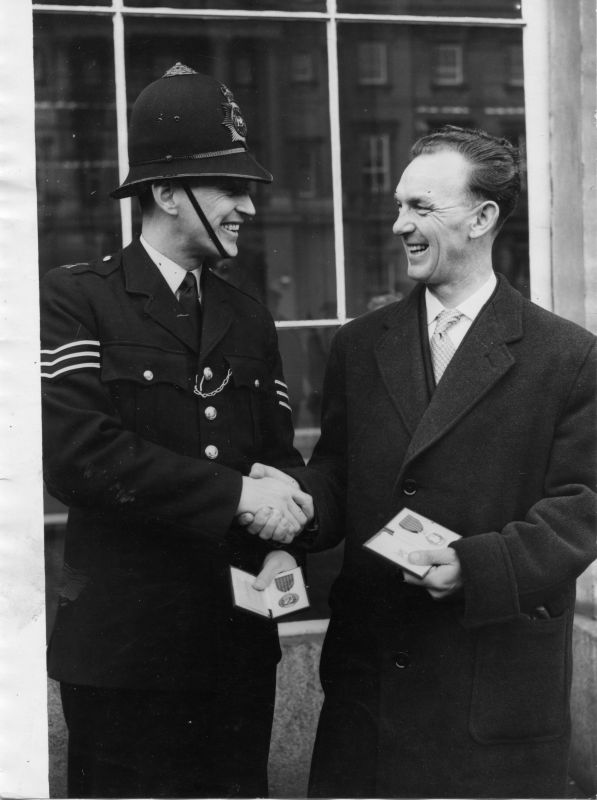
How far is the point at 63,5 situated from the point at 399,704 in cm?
221

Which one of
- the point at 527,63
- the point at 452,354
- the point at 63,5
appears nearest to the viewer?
the point at 452,354

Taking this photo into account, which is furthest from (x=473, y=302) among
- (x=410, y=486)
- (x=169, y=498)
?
(x=169, y=498)

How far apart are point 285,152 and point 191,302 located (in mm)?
1053

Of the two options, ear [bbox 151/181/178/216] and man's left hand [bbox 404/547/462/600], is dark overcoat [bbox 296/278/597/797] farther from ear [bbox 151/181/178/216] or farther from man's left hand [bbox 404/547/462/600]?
ear [bbox 151/181/178/216]

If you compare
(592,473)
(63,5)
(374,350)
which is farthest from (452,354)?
(63,5)

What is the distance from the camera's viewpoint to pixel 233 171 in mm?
2625

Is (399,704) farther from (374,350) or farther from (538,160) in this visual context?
(538,160)

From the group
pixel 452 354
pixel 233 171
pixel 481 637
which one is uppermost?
pixel 233 171

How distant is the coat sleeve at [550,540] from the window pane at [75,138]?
1580 millimetres

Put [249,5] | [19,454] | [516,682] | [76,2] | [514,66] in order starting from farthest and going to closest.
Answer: [514,66], [249,5], [76,2], [516,682], [19,454]

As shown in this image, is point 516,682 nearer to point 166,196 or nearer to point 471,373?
point 471,373

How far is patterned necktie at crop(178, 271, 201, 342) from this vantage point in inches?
104

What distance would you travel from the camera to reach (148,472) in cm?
243

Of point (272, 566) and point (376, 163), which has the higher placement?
point (376, 163)
